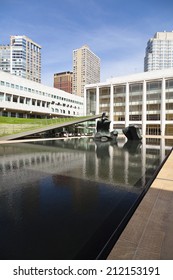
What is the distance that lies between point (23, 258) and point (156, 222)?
2632 mm

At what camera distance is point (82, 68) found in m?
144

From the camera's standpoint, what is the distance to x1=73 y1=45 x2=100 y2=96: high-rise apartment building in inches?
5674

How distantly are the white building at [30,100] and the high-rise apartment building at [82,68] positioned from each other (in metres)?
81.0

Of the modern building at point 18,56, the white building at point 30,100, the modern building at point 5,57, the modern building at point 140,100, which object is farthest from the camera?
the modern building at point 18,56

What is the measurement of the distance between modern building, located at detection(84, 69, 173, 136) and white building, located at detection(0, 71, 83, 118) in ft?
30.5

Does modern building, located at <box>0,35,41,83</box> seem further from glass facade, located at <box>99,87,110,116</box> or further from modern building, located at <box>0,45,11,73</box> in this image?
glass facade, located at <box>99,87,110,116</box>

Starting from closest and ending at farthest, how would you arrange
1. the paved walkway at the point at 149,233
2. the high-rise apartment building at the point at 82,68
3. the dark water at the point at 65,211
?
the paved walkway at the point at 149,233 → the dark water at the point at 65,211 → the high-rise apartment building at the point at 82,68

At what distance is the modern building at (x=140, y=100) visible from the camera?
51.8 metres


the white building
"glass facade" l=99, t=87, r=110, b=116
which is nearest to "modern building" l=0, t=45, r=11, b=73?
the white building

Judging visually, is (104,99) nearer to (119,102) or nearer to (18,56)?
(119,102)

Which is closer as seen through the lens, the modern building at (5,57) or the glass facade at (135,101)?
the glass facade at (135,101)

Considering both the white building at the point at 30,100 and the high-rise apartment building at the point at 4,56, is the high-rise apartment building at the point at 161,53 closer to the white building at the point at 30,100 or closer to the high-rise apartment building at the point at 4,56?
the high-rise apartment building at the point at 4,56

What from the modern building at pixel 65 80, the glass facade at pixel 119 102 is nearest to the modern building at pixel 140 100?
the glass facade at pixel 119 102

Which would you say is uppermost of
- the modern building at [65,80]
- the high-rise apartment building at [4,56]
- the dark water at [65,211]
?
the high-rise apartment building at [4,56]
